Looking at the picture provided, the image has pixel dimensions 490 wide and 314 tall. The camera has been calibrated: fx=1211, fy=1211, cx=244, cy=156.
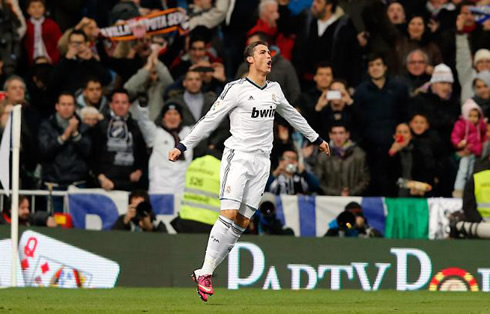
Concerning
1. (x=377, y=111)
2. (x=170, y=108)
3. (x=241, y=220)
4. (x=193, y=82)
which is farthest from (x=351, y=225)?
(x=241, y=220)

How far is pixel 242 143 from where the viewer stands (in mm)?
12977

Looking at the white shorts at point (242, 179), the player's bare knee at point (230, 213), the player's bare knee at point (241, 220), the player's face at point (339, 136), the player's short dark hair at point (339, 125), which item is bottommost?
the player's bare knee at point (241, 220)

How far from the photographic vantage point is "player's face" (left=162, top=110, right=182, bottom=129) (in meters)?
19.0

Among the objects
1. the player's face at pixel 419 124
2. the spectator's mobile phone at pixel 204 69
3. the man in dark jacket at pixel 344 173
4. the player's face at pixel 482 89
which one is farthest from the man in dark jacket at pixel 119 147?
the player's face at pixel 482 89

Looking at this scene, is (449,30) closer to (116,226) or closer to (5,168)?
(116,226)

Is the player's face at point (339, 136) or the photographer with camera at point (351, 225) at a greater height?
the player's face at point (339, 136)

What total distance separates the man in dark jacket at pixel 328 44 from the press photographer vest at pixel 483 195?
4.09 m

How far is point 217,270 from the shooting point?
16.9 metres

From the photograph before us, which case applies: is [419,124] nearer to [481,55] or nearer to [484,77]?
[484,77]

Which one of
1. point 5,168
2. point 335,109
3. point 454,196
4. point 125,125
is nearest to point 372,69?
point 335,109

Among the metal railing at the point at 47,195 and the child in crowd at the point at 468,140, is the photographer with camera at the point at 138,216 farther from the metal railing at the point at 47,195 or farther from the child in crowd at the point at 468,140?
the child in crowd at the point at 468,140

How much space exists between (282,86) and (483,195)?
419cm

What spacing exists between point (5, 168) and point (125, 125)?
3684 mm

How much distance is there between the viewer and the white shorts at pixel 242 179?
42.0 ft
